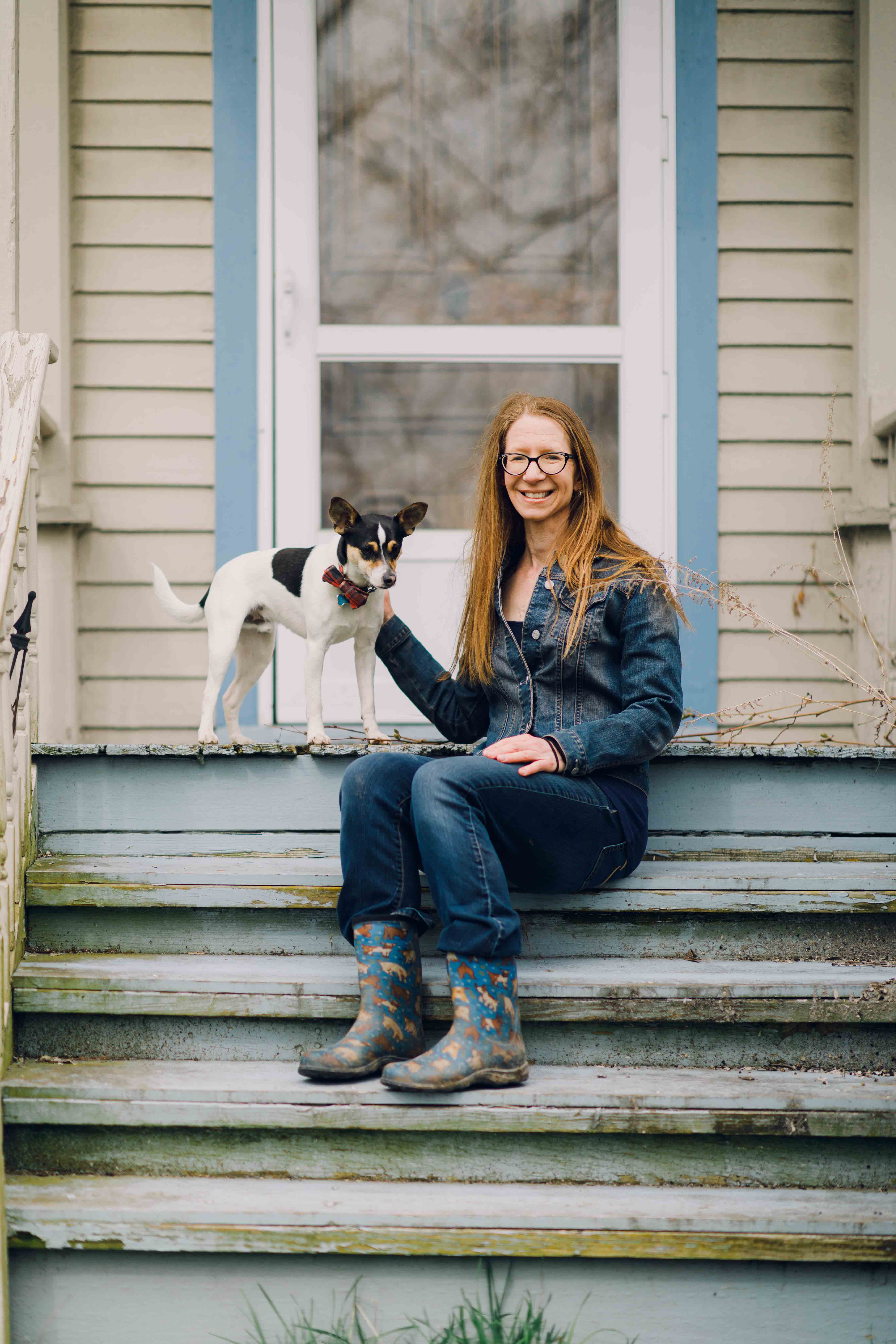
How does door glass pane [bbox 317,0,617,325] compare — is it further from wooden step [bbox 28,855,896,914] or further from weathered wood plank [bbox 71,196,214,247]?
wooden step [bbox 28,855,896,914]

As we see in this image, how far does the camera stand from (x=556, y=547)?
92.3 inches

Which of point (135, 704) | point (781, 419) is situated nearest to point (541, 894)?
point (135, 704)

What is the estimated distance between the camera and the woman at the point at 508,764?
199 cm

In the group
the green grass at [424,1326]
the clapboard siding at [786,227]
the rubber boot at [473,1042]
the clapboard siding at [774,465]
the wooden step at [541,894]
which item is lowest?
the green grass at [424,1326]

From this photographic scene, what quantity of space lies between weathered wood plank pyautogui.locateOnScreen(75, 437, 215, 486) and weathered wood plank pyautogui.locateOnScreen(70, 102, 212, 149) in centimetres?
99

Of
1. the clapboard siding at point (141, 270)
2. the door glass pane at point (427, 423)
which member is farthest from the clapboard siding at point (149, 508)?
the clapboard siding at point (141, 270)

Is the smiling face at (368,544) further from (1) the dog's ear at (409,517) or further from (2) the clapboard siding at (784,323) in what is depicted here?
(2) the clapboard siding at (784,323)

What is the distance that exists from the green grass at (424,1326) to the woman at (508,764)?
35 cm

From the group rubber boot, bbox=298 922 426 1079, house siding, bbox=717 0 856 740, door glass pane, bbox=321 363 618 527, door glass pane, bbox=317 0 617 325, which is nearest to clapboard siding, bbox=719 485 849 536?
house siding, bbox=717 0 856 740

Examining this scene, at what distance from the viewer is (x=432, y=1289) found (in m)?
1.89

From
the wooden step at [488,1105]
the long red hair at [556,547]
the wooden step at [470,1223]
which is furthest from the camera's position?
the long red hair at [556,547]

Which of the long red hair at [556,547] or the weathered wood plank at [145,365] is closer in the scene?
the long red hair at [556,547]

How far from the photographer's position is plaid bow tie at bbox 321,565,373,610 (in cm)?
263

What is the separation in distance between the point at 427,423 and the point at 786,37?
177 centimetres
